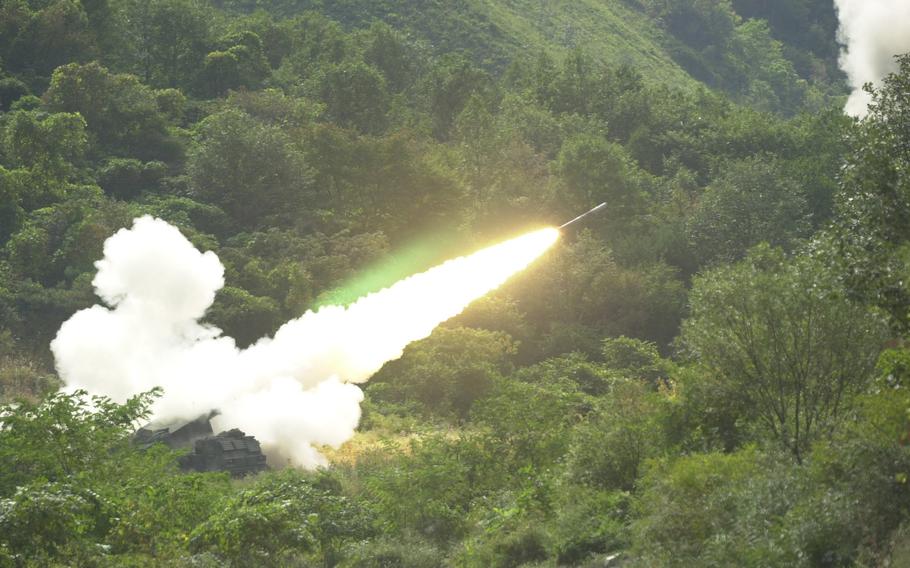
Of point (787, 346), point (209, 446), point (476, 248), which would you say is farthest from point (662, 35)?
point (787, 346)

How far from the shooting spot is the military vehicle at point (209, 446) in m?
49.7

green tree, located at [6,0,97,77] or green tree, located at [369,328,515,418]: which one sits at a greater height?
green tree, located at [6,0,97,77]

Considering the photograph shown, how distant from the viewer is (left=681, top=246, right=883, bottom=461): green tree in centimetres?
3628

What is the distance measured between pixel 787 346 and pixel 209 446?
68.4 ft

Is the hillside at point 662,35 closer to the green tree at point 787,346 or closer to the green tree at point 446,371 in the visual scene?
the green tree at point 446,371

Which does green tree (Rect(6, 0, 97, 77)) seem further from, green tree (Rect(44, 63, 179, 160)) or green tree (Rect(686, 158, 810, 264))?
green tree (Rect(686, 158, 810, 264))

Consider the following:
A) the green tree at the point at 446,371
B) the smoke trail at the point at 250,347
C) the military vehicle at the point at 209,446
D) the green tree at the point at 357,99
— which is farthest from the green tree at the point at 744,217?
the military vehicle at the point at 209,446

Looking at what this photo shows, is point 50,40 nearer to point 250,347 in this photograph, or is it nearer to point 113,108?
point 113,108

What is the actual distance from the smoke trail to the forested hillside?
2013 millimetres

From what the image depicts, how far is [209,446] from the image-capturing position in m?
50.2

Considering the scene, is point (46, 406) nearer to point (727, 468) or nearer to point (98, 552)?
point (98, 552)

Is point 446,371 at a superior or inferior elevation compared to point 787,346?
superior

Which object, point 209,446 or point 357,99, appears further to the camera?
point 357,99

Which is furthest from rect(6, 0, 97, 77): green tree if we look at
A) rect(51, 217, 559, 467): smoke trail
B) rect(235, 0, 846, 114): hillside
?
rect(51, 217, 559, 467): smoke trail
